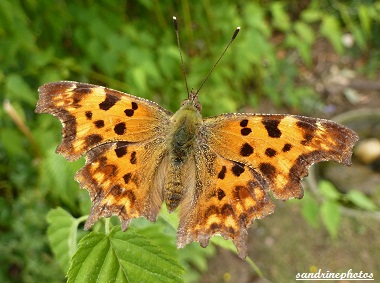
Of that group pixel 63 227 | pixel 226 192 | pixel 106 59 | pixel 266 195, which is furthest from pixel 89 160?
pixel 106 59

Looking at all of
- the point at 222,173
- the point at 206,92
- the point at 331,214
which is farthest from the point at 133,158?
the point at 206,92

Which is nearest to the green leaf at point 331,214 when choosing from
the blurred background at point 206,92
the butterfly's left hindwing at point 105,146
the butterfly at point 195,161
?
the blurred background at point 206,92

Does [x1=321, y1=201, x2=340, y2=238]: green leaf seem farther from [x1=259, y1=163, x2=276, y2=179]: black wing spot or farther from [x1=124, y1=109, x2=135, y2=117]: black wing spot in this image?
[x1=124, y1=109, x2=135, y2=117]: black wing spot

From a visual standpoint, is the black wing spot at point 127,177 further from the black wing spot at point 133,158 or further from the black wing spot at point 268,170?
the black wing spot at point 268,170

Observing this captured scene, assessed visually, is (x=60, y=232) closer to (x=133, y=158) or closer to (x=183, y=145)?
(x=133, y=158)

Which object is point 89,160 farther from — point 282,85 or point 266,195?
point 282,85

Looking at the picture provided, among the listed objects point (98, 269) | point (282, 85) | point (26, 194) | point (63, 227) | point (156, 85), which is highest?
point (282, 85)
